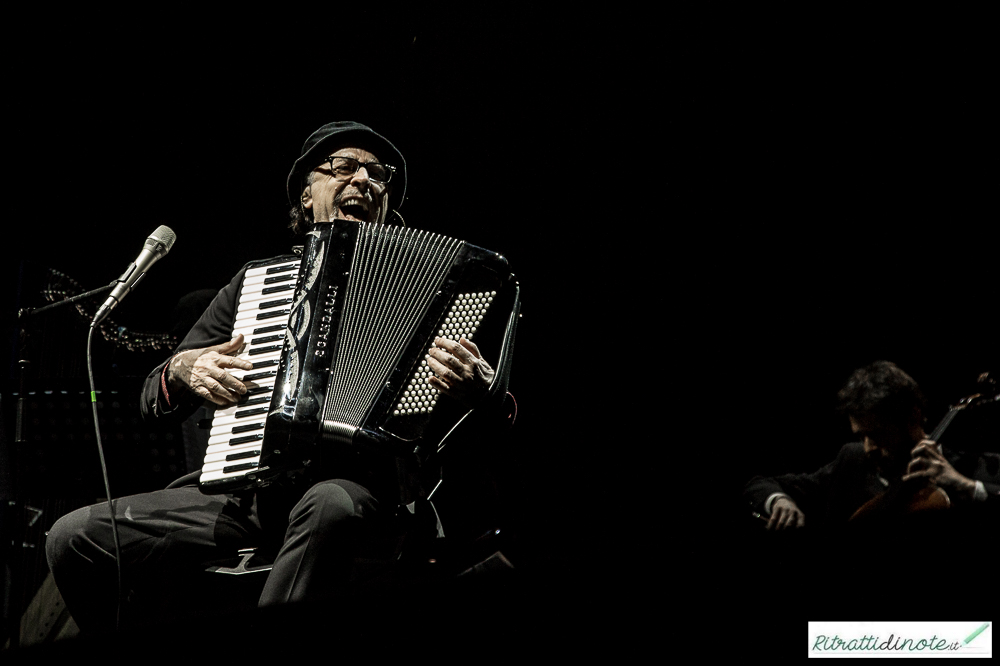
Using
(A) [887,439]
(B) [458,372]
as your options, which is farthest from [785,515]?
(B) [458,372]

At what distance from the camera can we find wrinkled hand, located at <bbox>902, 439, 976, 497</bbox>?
8.58 ft

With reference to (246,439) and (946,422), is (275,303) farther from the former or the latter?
(946,422)

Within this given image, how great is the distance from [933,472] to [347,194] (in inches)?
90.3

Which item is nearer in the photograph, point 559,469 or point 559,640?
point 559,640

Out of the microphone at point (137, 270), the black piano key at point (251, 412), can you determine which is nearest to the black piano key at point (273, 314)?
the black piano key at point (251, 412)

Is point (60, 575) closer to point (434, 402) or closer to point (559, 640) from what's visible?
point (434, 402)

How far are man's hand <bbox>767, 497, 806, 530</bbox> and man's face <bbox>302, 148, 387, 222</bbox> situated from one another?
184 centimetres

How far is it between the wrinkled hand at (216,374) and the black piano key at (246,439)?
0.10 meters

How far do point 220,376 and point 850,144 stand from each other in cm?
285

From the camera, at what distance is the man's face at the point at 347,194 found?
2582 millimetres

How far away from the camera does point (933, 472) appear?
2.71 meters

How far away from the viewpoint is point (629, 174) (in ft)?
11.8

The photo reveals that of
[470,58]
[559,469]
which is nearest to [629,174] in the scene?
[470,58]

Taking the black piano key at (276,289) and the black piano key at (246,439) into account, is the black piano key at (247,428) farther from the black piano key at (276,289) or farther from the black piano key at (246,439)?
the black piano key at (276,289)
